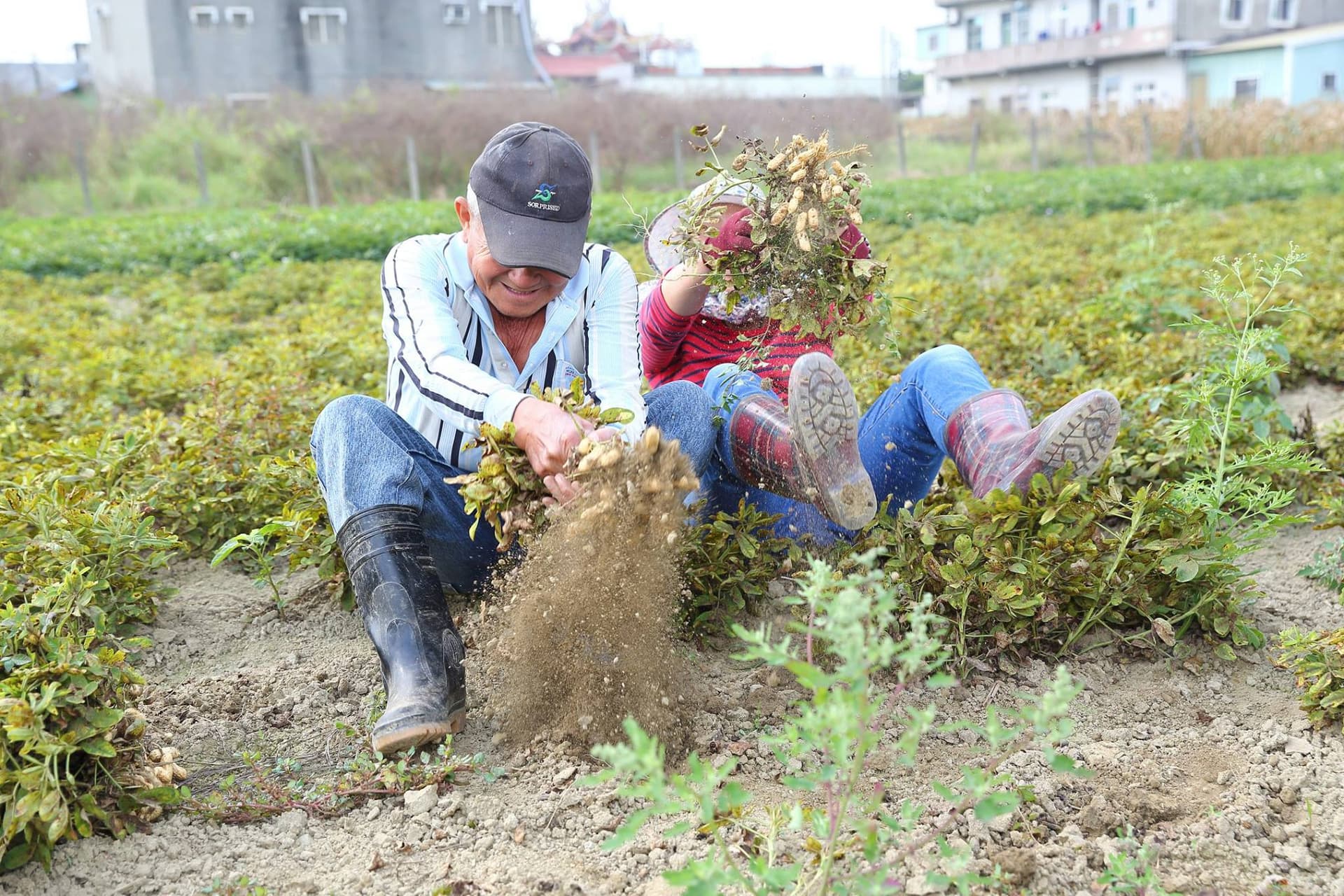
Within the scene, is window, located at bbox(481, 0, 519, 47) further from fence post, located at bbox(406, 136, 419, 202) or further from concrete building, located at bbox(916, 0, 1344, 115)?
fence post, located at bbox(406, 136, 419, 202)

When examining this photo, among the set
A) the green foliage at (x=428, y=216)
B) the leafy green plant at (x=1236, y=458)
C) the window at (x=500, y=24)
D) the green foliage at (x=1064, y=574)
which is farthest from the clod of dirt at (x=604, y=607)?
the window at (x=500, y=24)

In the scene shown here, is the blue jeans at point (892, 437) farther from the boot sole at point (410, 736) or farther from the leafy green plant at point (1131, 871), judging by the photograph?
the leafy green plant at point (1131, 871)

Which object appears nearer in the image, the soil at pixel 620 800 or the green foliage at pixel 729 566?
the soil at pixel 620 800

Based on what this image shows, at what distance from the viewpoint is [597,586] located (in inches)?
82.4

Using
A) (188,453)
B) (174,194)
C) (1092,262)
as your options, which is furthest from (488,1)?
(188,453)

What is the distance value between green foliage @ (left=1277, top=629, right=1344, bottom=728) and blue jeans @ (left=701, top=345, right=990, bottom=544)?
2.68 ft

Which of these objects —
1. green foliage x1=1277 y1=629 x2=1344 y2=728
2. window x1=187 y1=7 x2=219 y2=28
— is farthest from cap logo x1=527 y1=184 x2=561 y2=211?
window x1=187 y1=7 x2=219 y2=28

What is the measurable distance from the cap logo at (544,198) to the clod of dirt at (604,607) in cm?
55

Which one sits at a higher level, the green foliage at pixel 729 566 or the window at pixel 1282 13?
the window at pixel 1282 13

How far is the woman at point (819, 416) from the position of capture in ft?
7.45

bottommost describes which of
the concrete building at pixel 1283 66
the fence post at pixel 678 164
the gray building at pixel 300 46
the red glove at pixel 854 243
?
the red glove at pixel 854 243

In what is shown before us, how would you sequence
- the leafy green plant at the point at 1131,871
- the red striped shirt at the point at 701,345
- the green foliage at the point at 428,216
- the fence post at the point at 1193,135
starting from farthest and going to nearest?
the fence post at the point at 1193,135
the green foliage at the point at 428,216
the red striped shirt at the point at 701,345
the leafy green plant at the point at 1131,871

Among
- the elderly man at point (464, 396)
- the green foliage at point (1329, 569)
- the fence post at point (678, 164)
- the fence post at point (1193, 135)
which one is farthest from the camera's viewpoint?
the fence post at point (1193, 135)

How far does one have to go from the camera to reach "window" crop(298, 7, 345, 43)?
107 ft
